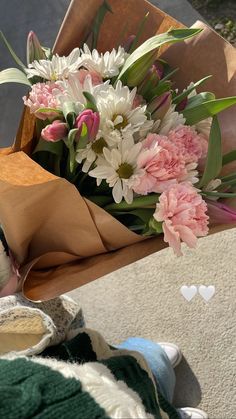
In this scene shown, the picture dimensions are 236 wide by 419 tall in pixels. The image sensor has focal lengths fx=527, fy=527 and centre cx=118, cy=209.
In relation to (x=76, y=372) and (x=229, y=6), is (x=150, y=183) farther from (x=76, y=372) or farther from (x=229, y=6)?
(x=229, y=6)

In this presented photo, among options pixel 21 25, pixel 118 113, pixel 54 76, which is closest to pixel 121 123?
pixel 118 113

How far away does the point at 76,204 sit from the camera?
2.30 ft

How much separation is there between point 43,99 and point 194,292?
936mm

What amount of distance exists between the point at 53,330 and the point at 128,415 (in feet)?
0.76

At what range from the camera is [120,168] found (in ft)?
2.23

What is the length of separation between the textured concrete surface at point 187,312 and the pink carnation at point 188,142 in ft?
2.72

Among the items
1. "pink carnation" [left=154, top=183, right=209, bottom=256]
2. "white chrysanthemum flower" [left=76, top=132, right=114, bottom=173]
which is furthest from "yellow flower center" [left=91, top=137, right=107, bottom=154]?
"pink carnation" [left=154, top=183, right=209, bottom=256]

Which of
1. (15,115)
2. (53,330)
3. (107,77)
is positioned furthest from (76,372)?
(15,115)

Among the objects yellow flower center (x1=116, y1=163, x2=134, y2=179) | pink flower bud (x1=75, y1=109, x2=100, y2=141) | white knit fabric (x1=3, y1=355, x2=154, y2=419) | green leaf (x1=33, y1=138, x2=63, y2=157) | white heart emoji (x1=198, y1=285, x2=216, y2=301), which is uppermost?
pink flower bud (x1=75, y1=109, x2=100, y2=141)

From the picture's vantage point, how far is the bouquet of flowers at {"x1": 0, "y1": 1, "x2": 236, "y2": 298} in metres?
0.67

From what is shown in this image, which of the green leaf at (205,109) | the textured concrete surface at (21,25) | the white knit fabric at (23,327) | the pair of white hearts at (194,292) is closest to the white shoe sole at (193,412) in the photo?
the pair of white hearts at (194,292)

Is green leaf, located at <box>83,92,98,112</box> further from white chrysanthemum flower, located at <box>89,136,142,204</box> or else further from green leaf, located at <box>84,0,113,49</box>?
green leaf, located at <box>84,0,113,49</box>

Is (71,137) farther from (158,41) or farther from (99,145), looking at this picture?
(158,41)

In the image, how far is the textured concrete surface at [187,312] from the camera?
4.58 feet
